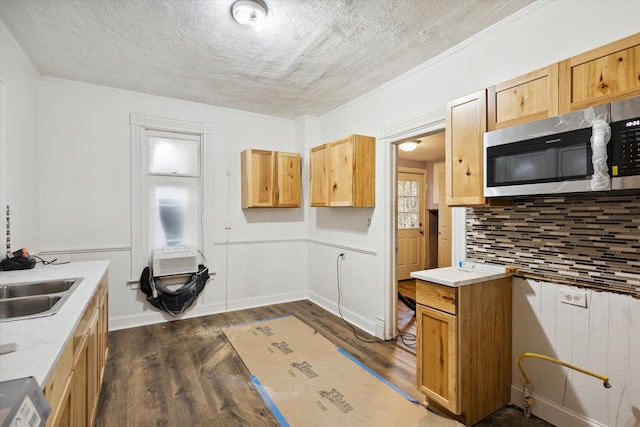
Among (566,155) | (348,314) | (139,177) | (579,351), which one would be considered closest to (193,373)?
(348,314)

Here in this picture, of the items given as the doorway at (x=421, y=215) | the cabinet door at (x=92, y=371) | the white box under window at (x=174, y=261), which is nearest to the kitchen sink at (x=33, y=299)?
the cabinet door at (x=92, y=371)

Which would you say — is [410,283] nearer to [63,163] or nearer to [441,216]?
[441,216]

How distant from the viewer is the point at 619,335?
1.74 m

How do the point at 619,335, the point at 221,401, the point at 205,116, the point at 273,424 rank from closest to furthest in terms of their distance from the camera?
the point at 619,335 < the point at 273,424 < the point at 221,401 < the point at 205,116

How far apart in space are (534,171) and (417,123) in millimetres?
1306

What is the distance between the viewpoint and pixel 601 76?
5.25 ft

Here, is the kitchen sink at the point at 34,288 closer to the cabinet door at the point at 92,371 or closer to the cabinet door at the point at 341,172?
the cabinet door at the point at 92,371

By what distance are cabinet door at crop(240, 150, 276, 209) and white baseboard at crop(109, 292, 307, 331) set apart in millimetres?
1333

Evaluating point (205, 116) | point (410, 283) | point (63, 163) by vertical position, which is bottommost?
point (410, 283)

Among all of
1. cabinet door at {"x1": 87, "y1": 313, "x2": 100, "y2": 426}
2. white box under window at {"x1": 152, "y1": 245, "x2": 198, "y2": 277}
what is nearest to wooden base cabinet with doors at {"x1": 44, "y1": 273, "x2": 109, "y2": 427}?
cabinet door at {"x1": 87, "y1": 313, "x2": 100, "y2": 426}

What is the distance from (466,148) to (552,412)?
5.82 ft

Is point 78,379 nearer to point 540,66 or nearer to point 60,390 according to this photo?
point 60,390

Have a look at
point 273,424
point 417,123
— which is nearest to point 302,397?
point 273,424

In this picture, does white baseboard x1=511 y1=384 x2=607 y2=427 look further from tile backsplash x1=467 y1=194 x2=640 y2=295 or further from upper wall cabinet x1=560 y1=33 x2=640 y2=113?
upper wall cabinet x1=560 y1=33 x2=640 y2=113
